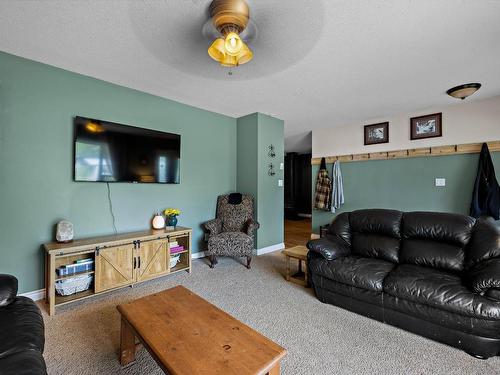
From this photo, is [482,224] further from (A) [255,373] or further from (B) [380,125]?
(B) [380,125]

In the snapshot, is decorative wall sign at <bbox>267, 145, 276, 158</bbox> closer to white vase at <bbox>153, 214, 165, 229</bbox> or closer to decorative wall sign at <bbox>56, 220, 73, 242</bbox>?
white vase at <bbox>153, 214, 165, 229</bbox>

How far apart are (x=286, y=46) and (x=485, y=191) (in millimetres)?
3471

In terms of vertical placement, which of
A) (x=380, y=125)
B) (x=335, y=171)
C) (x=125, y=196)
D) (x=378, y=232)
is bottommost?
(x=378, y=232)

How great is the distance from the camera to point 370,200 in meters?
4.46

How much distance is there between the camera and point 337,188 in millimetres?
4770

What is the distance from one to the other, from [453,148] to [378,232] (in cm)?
229

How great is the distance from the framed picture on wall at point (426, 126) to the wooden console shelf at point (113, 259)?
13.4 feet

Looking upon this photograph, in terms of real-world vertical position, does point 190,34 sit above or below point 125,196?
above

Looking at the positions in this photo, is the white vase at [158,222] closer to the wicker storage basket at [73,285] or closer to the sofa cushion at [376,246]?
the wicker storage basket at [73,285]

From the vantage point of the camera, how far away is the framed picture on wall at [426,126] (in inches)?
149

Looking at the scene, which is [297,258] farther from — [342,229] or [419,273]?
[419,273]

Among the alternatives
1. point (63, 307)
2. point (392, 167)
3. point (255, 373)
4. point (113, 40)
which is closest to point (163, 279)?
point (63, 307)

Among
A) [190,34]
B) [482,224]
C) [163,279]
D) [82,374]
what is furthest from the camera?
[163,279]

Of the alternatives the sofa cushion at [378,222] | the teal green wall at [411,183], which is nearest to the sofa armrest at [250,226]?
the sofa cushion at [378,222]
